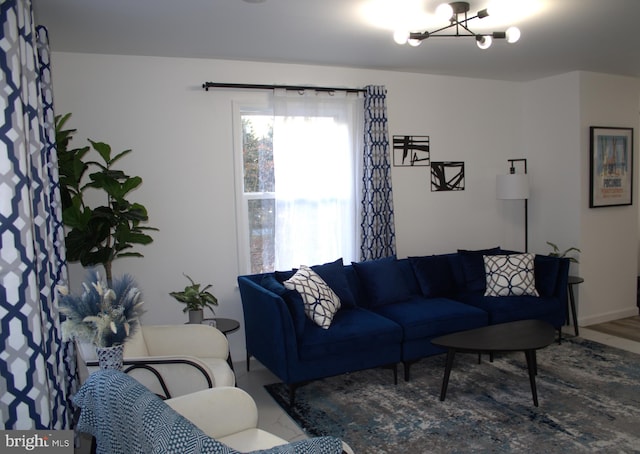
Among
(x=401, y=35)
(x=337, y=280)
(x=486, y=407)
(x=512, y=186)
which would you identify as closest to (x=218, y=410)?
(x=486, y=407)

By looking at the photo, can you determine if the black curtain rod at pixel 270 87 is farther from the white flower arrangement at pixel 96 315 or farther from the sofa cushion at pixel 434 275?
the white flower arrangement at pixel 96 315

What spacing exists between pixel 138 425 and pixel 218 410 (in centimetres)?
72

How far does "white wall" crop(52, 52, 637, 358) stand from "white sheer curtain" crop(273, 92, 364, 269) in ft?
0.85

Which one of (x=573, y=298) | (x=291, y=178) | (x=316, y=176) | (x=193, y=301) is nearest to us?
(x=193, y=301)

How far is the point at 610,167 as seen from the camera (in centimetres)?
534

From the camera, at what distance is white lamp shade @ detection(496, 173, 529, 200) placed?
516 cm

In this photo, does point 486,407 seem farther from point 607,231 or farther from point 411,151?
point 607,231

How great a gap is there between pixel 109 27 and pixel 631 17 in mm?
3358

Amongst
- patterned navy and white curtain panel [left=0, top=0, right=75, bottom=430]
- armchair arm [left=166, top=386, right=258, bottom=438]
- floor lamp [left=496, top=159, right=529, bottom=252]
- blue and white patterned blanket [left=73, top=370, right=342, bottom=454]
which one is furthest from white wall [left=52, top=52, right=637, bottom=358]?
blue and white patterned blanket [left=73, top=370, right=342, bottom=454]

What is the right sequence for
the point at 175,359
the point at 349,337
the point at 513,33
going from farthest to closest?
1. the point at 349,337
2. the point at 513,33
3. the point at 175,359

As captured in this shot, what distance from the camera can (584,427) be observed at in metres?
3.10

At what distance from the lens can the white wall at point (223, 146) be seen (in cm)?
403

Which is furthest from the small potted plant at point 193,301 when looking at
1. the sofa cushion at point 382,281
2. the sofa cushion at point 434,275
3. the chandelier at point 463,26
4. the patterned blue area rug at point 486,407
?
the chandelier at point 463,26

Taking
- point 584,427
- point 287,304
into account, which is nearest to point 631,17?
point 584,427
